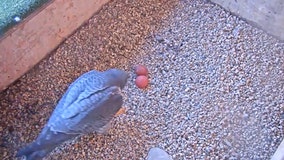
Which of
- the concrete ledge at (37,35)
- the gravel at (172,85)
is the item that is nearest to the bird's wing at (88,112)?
the gravel at (172,85)

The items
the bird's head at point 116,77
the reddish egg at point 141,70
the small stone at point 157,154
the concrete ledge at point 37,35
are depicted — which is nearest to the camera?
the bird's head at point 116,77

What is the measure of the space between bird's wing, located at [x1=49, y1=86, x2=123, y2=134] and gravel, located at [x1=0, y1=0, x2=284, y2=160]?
0.27 metres

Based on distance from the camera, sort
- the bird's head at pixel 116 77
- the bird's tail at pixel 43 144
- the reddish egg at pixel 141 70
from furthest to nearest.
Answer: the reddish egg at pixel 141 70, the bird's head at pixel 116 77, the bird's tail at pixel 43 144

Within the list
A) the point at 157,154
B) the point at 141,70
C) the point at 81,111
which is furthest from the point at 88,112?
the point at 141,70

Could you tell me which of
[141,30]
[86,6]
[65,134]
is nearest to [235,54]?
[141,30]

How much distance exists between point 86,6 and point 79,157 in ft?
2.76

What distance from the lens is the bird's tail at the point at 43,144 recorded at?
1.72 m

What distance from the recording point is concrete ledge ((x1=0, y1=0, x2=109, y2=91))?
215 centimetres

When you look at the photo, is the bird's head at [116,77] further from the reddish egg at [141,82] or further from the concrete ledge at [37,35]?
the concrete ledge at [37,35]

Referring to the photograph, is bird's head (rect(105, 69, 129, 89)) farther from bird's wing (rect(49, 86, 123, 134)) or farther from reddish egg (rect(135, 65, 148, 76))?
reddish egg (rect(135, 65, 148, 76))

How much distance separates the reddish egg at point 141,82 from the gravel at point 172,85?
0.03m

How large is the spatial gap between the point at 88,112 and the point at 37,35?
2.14 ft

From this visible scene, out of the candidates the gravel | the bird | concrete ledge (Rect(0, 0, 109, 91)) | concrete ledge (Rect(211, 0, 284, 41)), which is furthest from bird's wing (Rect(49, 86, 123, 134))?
concrete ledge (Rect(211, 0, 284, 41))

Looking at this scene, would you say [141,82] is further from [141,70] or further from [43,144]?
[43,144]
